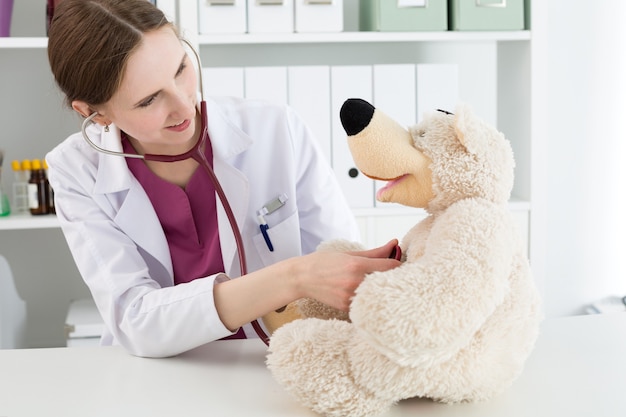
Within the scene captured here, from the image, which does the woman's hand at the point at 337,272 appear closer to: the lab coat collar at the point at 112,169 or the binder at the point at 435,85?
the lab coat collar at the point at 112,169

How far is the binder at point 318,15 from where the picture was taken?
6.89 feet

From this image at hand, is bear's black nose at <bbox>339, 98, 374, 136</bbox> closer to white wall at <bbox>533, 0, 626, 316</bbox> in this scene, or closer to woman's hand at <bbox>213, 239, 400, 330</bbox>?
woman's hand at <bbox>213, 239, 400, 330</bbox>

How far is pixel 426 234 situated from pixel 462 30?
1.44 m

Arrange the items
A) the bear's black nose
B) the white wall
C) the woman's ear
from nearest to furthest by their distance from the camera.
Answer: the bear's black nose → the woman's ear → the white wall

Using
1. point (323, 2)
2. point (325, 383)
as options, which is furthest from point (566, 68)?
point (325, 383)

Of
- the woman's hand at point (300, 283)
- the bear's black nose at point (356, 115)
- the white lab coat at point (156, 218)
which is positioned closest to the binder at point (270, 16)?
the white lab coat at point (156, 218)

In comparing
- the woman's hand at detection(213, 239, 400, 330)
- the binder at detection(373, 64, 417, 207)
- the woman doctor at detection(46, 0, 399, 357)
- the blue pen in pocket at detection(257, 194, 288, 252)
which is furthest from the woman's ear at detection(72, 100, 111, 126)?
the binder at detection(373, 64, 417, 207)

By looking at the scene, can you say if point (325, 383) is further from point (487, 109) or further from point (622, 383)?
point (487, 109)

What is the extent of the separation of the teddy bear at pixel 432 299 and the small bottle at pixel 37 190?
1526 millimetres

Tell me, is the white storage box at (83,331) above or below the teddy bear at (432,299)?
below

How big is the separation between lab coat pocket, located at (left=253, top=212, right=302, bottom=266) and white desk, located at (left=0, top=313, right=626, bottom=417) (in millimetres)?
310

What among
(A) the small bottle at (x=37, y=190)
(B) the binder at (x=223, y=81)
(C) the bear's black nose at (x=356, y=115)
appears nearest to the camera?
(C) the bear's black nose at (x=356, y=115)

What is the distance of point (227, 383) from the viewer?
34.9 inches

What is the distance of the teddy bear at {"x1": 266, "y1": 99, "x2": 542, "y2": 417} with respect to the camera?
0.72 m
